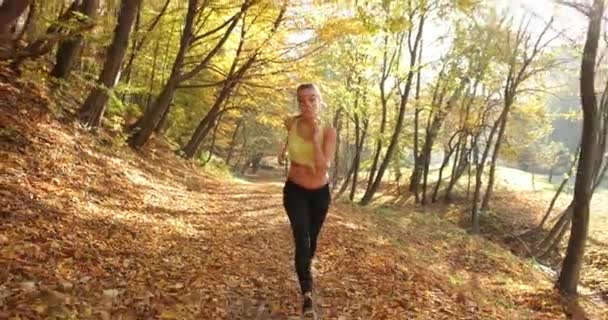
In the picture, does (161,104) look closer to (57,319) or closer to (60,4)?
(60,4)

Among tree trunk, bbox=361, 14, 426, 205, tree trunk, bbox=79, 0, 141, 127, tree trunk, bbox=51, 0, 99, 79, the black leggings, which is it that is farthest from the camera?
tree trunk, bbox=361, 14, 426, 205

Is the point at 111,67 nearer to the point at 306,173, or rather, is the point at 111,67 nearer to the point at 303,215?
the point at 306,173

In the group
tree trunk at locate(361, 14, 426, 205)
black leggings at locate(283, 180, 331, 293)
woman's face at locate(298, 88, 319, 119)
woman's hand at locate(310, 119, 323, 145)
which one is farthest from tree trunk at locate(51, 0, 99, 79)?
tree trunk at locate(361, 14, 426, 205)

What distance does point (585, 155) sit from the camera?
811 cm

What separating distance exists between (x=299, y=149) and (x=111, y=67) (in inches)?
253

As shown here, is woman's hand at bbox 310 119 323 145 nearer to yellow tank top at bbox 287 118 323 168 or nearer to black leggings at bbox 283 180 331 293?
yellow tank top at bbox 287 118 323 168

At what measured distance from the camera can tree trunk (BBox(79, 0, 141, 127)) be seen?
31.2ft

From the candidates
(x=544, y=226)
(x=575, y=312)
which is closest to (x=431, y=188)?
Result: (x=544, y=226)

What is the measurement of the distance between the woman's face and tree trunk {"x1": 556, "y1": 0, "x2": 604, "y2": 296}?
5.22 metres

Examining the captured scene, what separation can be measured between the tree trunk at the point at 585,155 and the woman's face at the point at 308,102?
5.22 m

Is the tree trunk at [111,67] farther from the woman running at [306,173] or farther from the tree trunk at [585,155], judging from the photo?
the tree trunk at [585,155]

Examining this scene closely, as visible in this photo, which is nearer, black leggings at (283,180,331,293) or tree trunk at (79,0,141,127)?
black leggings at (283,180,331,293)

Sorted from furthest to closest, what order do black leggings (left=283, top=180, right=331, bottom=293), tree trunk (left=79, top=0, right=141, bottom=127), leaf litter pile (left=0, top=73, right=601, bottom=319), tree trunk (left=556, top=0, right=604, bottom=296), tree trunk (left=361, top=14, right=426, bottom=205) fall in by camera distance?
tree trunk (left=361, top=14, right=426, bottom=205)
tree trunk (left=79, top=0, right=141, bottom=127)
tree trunk (left=556, top=0, right=604, bottom=296)
black leggings (left=283, top=180, right=331, bottom=293)
leaf litter pile (left=0, top=73, right=601, bottom=319)

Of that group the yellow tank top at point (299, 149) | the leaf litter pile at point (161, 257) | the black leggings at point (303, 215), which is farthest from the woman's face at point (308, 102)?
the leaf litter pile at point (161, 257)
